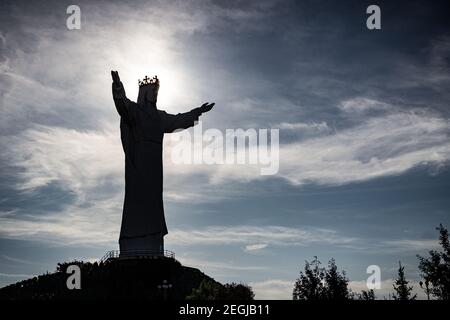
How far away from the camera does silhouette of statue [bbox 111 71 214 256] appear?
35.4m

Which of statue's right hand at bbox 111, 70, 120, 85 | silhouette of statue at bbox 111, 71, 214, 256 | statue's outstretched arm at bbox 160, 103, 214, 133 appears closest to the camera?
statue's right hand at bbox 111, 70, 120, 85

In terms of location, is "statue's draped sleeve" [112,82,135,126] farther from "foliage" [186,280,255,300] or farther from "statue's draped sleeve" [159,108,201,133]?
"foliage" [186,280,255,300]

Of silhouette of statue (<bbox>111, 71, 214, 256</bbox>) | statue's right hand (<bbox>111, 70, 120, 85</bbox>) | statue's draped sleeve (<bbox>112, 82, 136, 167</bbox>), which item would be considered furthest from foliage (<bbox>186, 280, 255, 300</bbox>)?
statue's right hand (<bbox>111, 70, 120, 85</bbox>)

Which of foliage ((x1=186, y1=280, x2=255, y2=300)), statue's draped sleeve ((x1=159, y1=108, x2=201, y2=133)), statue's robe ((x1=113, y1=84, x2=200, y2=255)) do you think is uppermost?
statue's draped sleeve ((x1=159, y1=108, x2=201, y2=133))

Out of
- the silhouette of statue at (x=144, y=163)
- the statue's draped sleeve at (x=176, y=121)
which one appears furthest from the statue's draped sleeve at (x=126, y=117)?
A: the statue's draped sleeve at (x=176, y=121)

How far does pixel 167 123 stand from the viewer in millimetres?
38656

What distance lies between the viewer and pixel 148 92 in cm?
3866

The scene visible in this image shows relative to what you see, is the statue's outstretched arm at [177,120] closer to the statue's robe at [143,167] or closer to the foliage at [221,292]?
the statue's robe at [143,167]

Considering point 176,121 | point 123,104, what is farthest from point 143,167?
point 123,104
